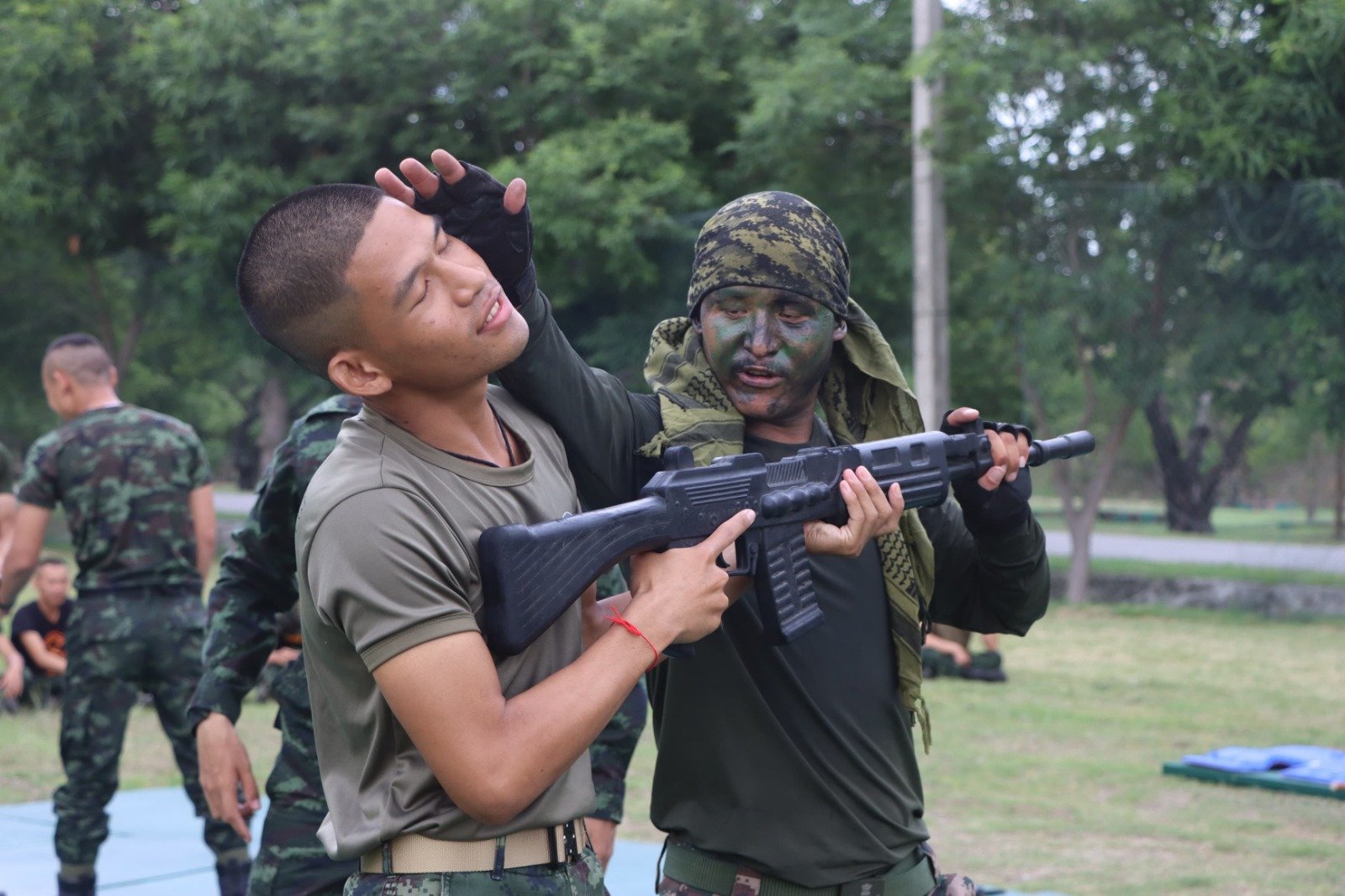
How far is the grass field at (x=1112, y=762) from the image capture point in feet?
19.2

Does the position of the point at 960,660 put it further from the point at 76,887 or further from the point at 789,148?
the point at 76,887

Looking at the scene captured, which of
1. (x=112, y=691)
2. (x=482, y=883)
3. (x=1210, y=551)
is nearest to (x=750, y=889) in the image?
(x=482, y=883)

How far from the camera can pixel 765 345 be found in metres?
2.50

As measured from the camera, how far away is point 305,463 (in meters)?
3.28

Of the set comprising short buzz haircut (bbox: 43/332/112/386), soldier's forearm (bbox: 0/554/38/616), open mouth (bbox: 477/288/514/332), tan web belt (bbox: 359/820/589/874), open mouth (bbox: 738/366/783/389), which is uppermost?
short buzz haircut (bbox: 43/332/112/386)

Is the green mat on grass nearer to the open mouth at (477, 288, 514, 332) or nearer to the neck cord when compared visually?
the neck cord

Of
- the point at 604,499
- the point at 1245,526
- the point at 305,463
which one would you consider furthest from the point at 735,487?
the point at 1245,526

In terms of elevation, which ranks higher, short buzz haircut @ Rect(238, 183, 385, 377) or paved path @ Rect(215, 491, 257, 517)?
short buzz haircut @ Rect(238, 183, 385, 377)

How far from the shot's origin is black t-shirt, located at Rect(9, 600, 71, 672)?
891 centimetres

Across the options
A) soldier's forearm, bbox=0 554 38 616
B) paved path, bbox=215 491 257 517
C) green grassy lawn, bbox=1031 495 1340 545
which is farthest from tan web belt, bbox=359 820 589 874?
paved path, bbox=215 491 257 517

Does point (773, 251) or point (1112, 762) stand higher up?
point (773, 251)

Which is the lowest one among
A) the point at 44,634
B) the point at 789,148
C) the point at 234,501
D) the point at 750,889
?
the point at 234,501

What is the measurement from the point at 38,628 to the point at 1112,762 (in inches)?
247

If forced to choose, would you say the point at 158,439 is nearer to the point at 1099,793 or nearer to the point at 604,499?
the point at 604,499
